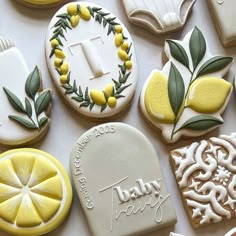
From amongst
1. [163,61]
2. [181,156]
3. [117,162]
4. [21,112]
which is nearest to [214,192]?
[181,156]

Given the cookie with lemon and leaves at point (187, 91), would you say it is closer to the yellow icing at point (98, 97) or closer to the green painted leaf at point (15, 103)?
the yellow icing at point (98, 97)

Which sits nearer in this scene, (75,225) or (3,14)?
(75,225)

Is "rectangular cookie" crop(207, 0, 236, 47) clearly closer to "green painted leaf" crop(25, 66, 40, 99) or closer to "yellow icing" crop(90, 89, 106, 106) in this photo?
"yellow icing" crop(90, 89, 106, 106)

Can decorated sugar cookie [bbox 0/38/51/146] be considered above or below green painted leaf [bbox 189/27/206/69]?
above

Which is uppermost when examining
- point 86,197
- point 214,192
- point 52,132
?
point 52,132

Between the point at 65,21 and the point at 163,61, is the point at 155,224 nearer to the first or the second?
the point at 163,61

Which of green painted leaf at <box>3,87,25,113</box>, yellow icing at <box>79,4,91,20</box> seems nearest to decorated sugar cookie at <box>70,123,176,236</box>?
green painted leaf at <box>3,87,25,113</box>

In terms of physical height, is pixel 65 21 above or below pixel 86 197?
above

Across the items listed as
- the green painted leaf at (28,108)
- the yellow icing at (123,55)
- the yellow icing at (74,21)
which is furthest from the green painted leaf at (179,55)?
the green painted leaf at (28,108)

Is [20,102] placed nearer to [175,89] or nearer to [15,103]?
[15,103]
